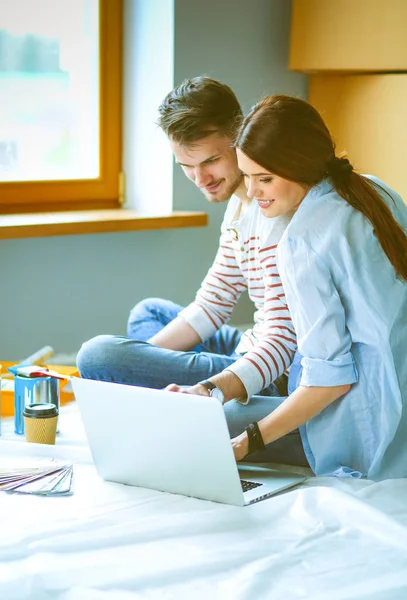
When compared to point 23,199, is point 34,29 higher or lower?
higher

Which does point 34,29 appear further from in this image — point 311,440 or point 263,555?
point 263,555

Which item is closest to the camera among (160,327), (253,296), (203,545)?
(203,545)

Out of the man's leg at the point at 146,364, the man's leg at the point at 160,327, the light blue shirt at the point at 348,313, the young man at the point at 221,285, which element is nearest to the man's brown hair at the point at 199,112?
the young man at the point at 221,285

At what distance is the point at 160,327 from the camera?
220cm

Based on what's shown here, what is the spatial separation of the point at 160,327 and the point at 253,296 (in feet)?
1.33

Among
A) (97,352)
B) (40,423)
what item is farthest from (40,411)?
(97,352)

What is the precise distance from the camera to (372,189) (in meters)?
1.53

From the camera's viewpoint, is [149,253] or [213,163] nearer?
[213,163]

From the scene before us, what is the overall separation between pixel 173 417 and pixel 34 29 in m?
1.67

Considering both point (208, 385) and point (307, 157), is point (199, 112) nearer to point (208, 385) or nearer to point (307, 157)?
point (307, 157)

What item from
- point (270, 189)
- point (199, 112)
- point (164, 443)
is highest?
point (199, 112)

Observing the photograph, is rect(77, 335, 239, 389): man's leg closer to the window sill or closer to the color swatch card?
the color swatch card

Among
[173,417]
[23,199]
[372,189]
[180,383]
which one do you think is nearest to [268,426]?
[173,417]

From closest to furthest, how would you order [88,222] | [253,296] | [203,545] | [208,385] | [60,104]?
[203,545], [208,385], [253,296], [88,222], [60,104]
